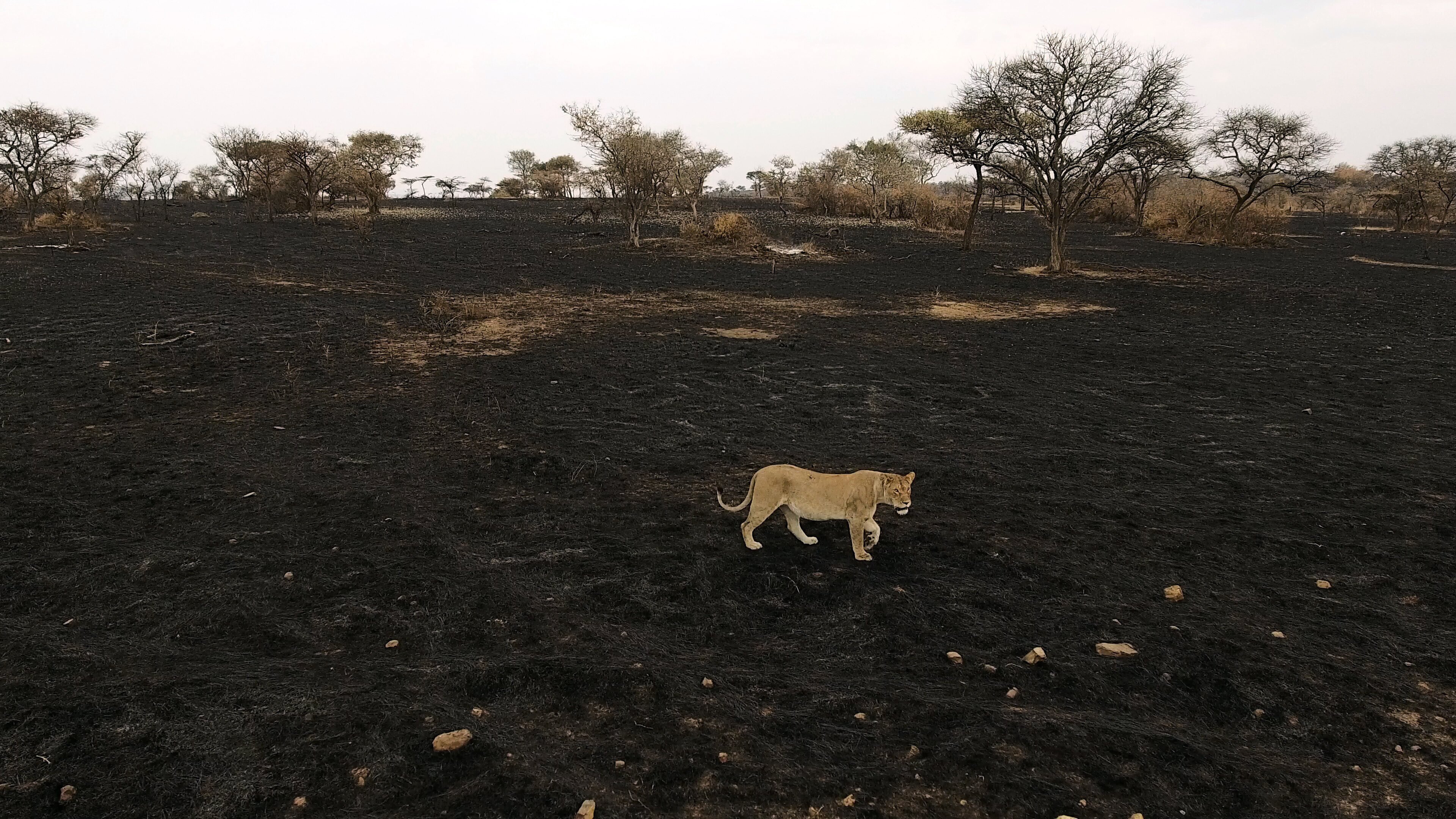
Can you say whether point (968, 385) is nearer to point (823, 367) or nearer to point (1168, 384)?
point (823, 367)

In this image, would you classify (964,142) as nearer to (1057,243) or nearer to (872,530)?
(1057,243)

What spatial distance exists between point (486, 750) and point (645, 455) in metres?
4.48

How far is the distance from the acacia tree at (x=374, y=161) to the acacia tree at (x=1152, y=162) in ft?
131

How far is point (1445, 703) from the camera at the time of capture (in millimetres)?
3914

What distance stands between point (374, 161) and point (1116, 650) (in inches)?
2323

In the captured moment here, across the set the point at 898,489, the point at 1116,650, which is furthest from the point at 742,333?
the point at 1116,650

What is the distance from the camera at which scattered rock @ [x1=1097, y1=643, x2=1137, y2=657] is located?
436 centimetres

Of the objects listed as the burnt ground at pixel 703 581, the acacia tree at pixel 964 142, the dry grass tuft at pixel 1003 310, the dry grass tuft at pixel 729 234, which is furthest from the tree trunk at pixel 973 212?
the burnt ground at pixel 703 581

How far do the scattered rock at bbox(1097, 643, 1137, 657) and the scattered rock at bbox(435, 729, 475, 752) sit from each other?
11.9 feet

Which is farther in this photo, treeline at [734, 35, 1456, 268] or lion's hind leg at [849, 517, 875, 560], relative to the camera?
treeline at [734, 35, 1456, 268]

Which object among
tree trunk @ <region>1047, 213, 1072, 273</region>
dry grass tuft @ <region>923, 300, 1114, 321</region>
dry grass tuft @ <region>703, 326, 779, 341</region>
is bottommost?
dry grass tuft @ <region>703, 326, 779, 341</region>

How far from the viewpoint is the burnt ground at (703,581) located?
3396 millimetres

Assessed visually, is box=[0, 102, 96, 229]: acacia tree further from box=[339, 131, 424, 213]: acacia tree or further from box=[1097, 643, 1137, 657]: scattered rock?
box=[1097, 643, 1137, 657]: scattered rock

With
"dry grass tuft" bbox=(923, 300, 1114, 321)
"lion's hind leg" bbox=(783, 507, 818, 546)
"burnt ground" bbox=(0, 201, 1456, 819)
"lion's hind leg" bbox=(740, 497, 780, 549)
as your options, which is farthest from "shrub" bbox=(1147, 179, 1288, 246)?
"lion's hind leg" bbox=(740, 497, 780, 549)
